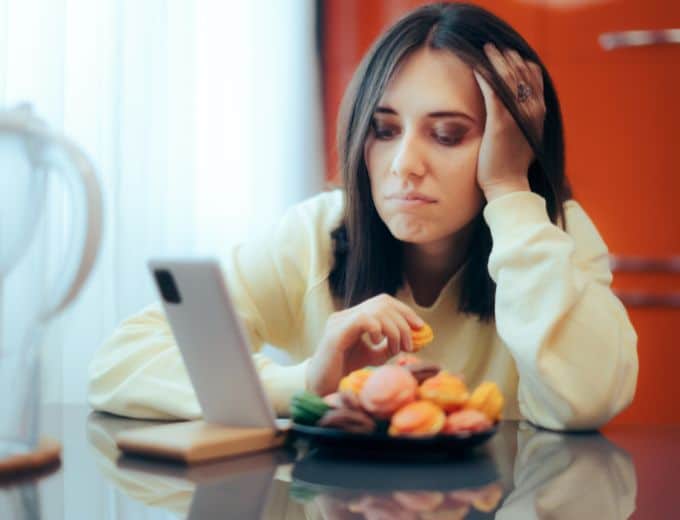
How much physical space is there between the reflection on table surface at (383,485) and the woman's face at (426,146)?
44 centimetres

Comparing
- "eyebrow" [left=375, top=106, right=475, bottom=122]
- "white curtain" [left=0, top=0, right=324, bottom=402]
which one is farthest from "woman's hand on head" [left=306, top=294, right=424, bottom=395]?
"white curtain" [left=0, top=0, right=324, bottom=402]

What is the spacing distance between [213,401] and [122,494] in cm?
19

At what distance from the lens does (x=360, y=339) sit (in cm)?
107

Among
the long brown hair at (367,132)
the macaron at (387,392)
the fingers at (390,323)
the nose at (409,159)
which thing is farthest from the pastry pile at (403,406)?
the long brown hair at (367,132)

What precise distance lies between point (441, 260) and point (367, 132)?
276 mm

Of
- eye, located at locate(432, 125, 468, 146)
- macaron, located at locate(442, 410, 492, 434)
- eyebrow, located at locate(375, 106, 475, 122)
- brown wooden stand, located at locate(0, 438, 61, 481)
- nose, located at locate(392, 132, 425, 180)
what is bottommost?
macaron, located at locate(442, 410, 492, 434)

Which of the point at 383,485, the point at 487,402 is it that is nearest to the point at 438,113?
the point at 487,402

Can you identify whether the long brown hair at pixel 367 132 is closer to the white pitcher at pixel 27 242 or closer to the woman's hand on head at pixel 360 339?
the woman's hand on head at pixel 360 339

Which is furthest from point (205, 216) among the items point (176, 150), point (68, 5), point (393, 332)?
point (393, 332)

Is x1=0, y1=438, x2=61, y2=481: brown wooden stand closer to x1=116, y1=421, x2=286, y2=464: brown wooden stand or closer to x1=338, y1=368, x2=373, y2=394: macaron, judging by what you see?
x1=116, y1=421, x2=286, y2=464: brown wooden stand

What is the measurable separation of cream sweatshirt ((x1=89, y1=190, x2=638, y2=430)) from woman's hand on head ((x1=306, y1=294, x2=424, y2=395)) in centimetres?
6

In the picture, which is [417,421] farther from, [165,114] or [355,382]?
[165,114]

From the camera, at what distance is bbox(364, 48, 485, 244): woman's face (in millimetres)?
1299

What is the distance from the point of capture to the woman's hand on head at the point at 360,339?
997 mm
